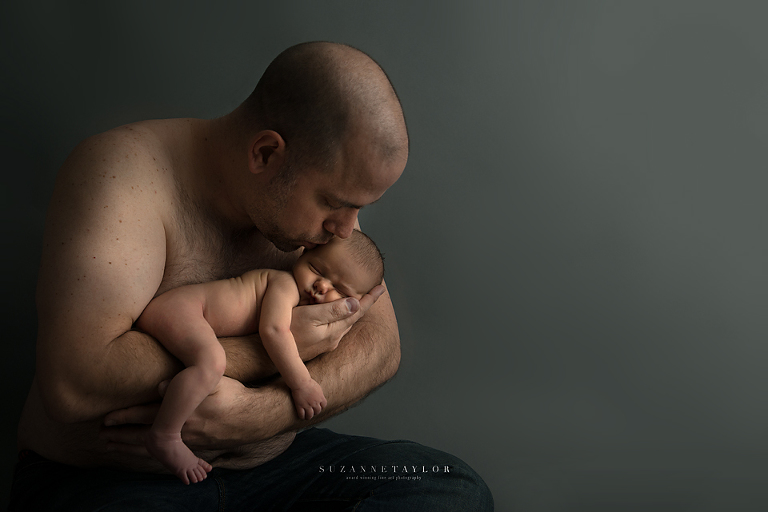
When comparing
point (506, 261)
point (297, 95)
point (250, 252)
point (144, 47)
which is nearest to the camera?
point (297, 95)

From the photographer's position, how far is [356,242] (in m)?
1.80

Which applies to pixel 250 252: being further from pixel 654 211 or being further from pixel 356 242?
pixel 654 211

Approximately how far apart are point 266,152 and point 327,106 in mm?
222

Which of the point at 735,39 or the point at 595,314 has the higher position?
the point at 735,39

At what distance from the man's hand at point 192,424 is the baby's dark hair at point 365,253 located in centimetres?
51

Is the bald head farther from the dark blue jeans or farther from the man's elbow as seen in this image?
the dark blue jeans

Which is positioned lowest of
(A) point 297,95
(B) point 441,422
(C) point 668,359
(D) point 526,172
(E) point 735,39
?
(B) point 441,422

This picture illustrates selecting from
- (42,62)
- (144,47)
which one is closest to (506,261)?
(144,47)

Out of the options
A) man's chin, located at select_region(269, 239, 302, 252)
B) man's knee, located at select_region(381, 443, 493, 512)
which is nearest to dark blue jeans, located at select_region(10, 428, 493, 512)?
man's knee, located at select_region(381, 443, 493, 512)

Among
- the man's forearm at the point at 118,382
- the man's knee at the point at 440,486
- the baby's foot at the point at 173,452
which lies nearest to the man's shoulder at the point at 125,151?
the man's forearm at the point at 118,382

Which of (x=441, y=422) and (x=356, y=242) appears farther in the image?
(x=441, y=422)

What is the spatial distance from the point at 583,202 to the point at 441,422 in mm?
→ 1176

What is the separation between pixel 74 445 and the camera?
1659 millimetres

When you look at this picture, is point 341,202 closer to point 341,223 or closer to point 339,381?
point 341,223
